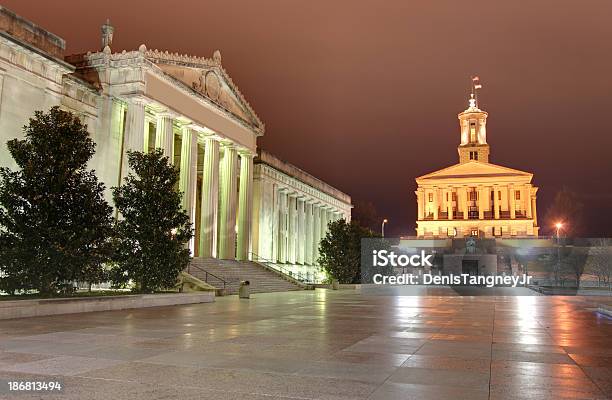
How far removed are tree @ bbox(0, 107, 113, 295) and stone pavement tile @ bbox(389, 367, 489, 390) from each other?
15039 millimetres

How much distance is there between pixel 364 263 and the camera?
2370 inches

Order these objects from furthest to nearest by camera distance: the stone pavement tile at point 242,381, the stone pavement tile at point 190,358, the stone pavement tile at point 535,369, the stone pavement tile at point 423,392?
the stone pavement tile at point 190,358, the stone pavement tile at point 535,369, the stone pavement tile at point 242,381, the stone pavement tile at point 423,392

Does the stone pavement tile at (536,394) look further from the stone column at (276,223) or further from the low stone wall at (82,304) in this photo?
the stone column at (276,223)

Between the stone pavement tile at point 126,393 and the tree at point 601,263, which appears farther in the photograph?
the tree at point 601,263

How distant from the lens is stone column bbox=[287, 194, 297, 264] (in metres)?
62.3

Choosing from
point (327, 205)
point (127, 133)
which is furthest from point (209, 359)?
point (327, 205)

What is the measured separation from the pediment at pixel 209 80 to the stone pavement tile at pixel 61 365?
95.0ft

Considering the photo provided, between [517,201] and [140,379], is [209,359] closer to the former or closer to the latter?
[140,379]

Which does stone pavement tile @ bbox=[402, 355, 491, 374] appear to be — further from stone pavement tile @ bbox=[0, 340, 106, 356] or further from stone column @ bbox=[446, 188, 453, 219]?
stone column @ bbox=[446, 188, 453, 219]

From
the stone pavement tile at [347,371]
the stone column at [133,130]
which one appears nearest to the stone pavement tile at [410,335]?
the stone pavement tile at [347,371]

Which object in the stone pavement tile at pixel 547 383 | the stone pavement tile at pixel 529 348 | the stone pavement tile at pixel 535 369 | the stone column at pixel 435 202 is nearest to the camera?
the stone pavement tile at pixel 547 383

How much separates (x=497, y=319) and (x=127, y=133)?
79.9 feet

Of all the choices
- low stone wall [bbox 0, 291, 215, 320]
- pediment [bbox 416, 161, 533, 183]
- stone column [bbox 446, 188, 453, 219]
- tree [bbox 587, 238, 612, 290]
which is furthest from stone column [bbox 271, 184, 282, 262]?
pediment [bbox 416, 161, 533, 183]

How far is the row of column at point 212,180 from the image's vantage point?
3341 centimetres
